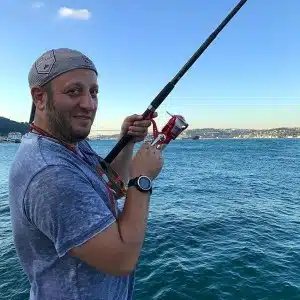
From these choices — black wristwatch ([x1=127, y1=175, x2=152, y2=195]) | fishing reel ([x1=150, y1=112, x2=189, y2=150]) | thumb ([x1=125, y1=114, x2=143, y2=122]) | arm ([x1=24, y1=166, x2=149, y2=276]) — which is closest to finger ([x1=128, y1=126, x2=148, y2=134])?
thumb ([x1=125, y1=114, x2=143, y2=122])

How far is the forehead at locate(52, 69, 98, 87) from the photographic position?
206 cm

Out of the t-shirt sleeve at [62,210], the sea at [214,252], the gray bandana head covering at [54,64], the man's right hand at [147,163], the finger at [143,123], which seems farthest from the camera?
the sea at [214,252]

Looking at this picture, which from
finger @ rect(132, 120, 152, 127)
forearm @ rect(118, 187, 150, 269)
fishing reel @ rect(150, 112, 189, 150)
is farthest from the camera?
finger @ rect(132, 120, 152, 127)

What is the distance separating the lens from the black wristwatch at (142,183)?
2.09 m

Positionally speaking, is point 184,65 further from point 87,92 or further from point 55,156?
point 55,156

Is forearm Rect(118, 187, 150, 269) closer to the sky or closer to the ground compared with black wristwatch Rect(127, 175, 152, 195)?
closer to the ground

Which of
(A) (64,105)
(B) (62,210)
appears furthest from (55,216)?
(A) (64,105)

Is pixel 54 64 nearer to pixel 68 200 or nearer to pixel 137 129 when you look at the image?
pixel 68 200

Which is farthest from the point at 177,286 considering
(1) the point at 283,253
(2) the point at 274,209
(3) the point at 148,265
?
(2) the point at 274,209

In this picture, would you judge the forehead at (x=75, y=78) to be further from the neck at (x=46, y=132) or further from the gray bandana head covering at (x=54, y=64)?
the neck at (x=46, y=132)

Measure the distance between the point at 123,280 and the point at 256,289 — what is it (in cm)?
845

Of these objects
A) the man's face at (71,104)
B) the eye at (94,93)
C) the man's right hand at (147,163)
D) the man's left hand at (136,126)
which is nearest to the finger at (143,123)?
the man's left hand at (136,126)

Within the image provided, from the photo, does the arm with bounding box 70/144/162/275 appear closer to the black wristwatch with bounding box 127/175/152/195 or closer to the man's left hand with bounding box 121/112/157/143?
the black wristwatch with bounding box 127/175/152/195

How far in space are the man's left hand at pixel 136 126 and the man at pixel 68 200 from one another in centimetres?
92
